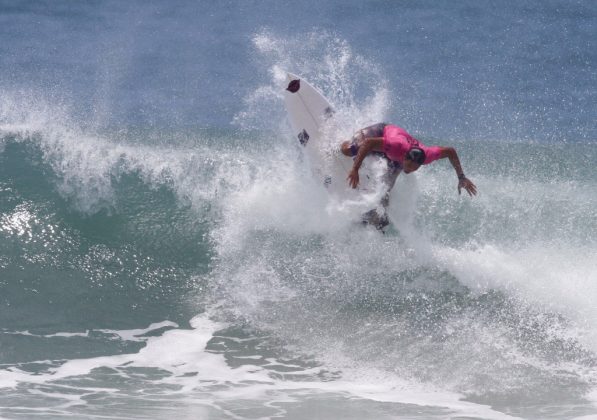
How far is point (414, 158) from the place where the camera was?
6.07 m

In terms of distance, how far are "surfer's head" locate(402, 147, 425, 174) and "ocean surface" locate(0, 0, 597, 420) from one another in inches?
33.0

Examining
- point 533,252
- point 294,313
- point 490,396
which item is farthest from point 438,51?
point 490,396

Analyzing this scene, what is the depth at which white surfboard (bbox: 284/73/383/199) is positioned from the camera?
6.80 metres

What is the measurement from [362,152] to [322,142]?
99 centimetres

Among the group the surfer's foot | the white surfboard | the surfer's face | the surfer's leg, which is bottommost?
the surfer's foot

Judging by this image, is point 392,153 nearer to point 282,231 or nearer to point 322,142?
point 322,142

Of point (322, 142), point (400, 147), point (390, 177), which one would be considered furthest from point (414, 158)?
point (322, 142)

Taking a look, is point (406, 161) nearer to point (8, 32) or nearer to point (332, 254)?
point (332, 254)

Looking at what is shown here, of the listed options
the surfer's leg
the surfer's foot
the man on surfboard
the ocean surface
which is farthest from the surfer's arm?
the ocean surface

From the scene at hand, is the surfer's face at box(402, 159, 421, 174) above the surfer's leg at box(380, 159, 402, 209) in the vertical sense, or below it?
below

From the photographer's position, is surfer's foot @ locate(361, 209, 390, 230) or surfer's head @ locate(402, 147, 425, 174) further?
surfer's foot @ locate(361, 209, 390, 230)

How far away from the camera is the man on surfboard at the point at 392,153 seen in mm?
6148

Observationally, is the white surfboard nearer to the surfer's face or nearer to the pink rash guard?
the pink rash guard

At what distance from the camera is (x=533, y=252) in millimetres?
→ 7098
